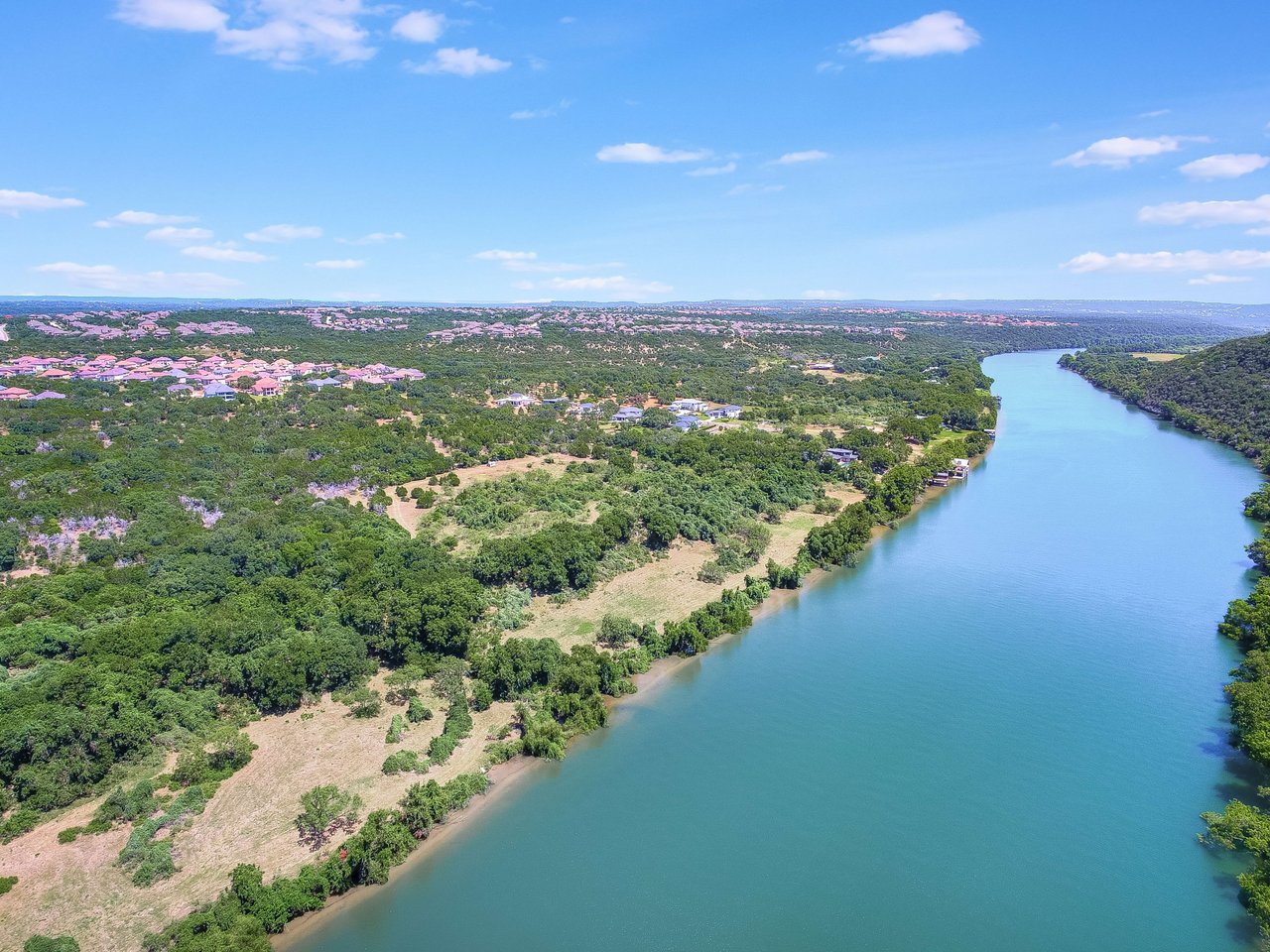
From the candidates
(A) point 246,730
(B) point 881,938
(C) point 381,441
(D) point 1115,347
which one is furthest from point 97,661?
(D) point 1115,347

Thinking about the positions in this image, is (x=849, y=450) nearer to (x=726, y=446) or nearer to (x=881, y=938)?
(x=726, y=446)

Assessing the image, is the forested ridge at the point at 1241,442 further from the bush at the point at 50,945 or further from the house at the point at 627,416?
the house at the point at 627,416

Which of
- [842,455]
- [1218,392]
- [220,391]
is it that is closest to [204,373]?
[220,391]

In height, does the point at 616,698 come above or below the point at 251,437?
below

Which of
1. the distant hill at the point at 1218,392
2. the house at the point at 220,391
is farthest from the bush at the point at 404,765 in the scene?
the distant hill at the point at 1218,392

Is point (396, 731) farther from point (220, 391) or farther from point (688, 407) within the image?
point (220, 391)

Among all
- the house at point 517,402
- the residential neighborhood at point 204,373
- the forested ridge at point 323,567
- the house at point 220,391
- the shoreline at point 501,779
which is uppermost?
the residential neighborhood at point 204,373

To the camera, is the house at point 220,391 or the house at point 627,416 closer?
the house at point 220,391
